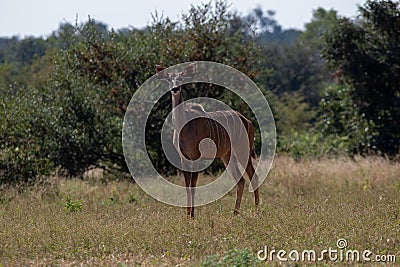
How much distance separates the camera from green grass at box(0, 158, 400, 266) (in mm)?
8164

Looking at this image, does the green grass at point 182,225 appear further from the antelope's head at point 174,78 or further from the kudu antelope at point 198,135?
the antelope's head at point 174,78

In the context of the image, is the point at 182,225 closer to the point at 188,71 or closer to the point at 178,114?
the point at 178,114

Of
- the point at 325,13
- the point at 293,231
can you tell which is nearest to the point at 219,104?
the point at 293,231

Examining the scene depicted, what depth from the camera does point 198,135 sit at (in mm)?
11383

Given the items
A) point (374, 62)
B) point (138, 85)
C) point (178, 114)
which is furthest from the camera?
point (374, 62)

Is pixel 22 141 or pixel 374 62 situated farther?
pixel 374 62

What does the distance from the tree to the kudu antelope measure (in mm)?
8305

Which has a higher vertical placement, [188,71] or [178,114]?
[188,71]

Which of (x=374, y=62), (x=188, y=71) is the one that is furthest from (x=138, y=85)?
(x=374, y=62)

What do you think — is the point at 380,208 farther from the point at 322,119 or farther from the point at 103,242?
the point at 322,119

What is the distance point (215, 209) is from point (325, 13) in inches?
2393

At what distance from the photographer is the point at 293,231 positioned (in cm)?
909

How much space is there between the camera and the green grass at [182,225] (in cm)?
816

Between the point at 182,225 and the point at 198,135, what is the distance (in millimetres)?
2179
